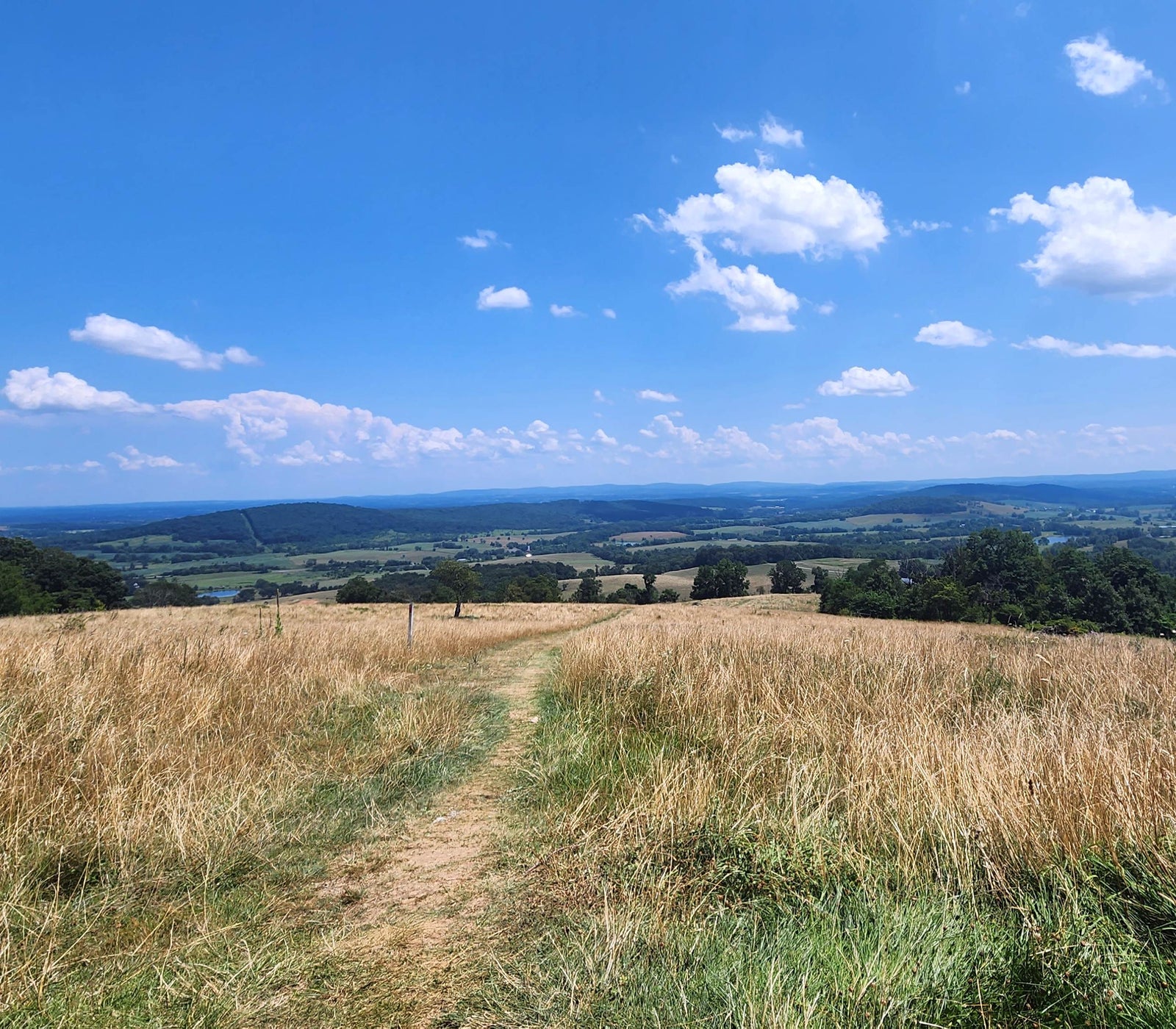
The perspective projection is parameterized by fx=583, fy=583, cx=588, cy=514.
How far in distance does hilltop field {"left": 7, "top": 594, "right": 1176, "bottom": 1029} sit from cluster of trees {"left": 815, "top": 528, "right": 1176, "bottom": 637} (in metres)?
53.6

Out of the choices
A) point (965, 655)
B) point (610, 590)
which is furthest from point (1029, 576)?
point (965, 655)

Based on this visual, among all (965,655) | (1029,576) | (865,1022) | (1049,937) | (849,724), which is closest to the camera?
(865,1022)

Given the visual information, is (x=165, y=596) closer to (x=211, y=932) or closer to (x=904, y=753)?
(x=211, y=932)

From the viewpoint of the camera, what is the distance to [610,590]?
87.6m

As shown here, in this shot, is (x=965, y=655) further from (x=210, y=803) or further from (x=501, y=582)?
(x=501, y=582)

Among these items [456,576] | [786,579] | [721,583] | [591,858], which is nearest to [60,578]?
[456,576]

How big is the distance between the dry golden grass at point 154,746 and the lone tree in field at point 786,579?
3348 inches

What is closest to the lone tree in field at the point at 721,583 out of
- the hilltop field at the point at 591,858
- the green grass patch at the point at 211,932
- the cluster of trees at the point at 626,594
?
the cluster of trees at the point at 626,594

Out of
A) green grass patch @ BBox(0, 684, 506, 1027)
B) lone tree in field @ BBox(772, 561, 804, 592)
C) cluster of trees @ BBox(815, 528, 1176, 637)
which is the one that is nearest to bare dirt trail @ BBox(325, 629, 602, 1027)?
green grass patch @ BBox(0, 684, 506, 1027)

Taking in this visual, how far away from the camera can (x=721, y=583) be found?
82812 mm

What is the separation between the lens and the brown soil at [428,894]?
2.72 meters

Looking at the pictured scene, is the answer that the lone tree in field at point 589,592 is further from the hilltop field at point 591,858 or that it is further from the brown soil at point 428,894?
the brown soil at point 428,894

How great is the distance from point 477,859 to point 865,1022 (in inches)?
98.7

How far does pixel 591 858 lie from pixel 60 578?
80.9m
